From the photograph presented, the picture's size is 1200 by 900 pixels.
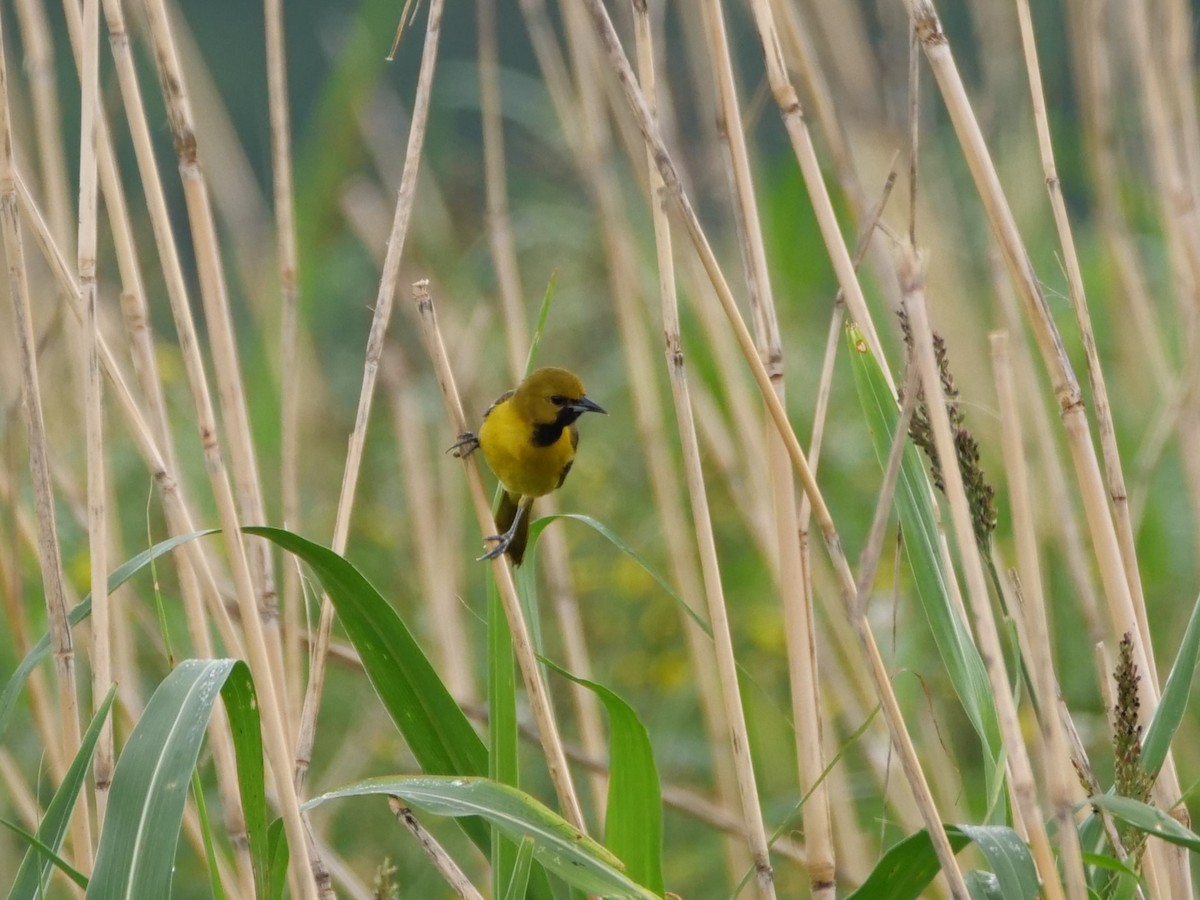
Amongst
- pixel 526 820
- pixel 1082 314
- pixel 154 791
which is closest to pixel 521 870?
pixel 526 820

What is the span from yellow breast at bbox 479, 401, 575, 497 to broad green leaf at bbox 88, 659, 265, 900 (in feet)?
3.64

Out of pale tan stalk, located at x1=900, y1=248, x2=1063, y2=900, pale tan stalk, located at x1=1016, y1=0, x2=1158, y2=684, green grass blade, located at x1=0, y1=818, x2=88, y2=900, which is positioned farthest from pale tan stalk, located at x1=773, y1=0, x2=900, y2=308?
green grass blade, located at x1=0, y1=818, x2=88, y2=900

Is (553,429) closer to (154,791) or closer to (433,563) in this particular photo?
(433,563)

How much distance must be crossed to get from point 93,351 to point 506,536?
655mm

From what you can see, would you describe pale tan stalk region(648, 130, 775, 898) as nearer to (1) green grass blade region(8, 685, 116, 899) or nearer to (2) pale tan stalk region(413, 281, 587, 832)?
(2) pale tan stalk region(413, 281, 587, 832)

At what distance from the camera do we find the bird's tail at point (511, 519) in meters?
2.32

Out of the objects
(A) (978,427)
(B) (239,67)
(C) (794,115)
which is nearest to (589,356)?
(A) (978,427)

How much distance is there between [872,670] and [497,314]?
10.1ft

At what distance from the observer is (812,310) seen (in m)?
4.31

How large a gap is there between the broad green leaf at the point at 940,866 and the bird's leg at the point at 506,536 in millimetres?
562

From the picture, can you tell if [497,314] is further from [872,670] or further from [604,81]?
[872,670]

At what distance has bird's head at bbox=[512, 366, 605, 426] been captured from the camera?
96.5 inches

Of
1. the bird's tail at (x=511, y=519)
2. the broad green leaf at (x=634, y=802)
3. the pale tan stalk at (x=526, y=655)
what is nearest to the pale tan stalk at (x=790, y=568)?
the broad green leaf at (x=634, y=802)

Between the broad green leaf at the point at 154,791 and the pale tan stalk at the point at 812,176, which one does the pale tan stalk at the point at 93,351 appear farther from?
the pale tan stalk at the point at 812,176
